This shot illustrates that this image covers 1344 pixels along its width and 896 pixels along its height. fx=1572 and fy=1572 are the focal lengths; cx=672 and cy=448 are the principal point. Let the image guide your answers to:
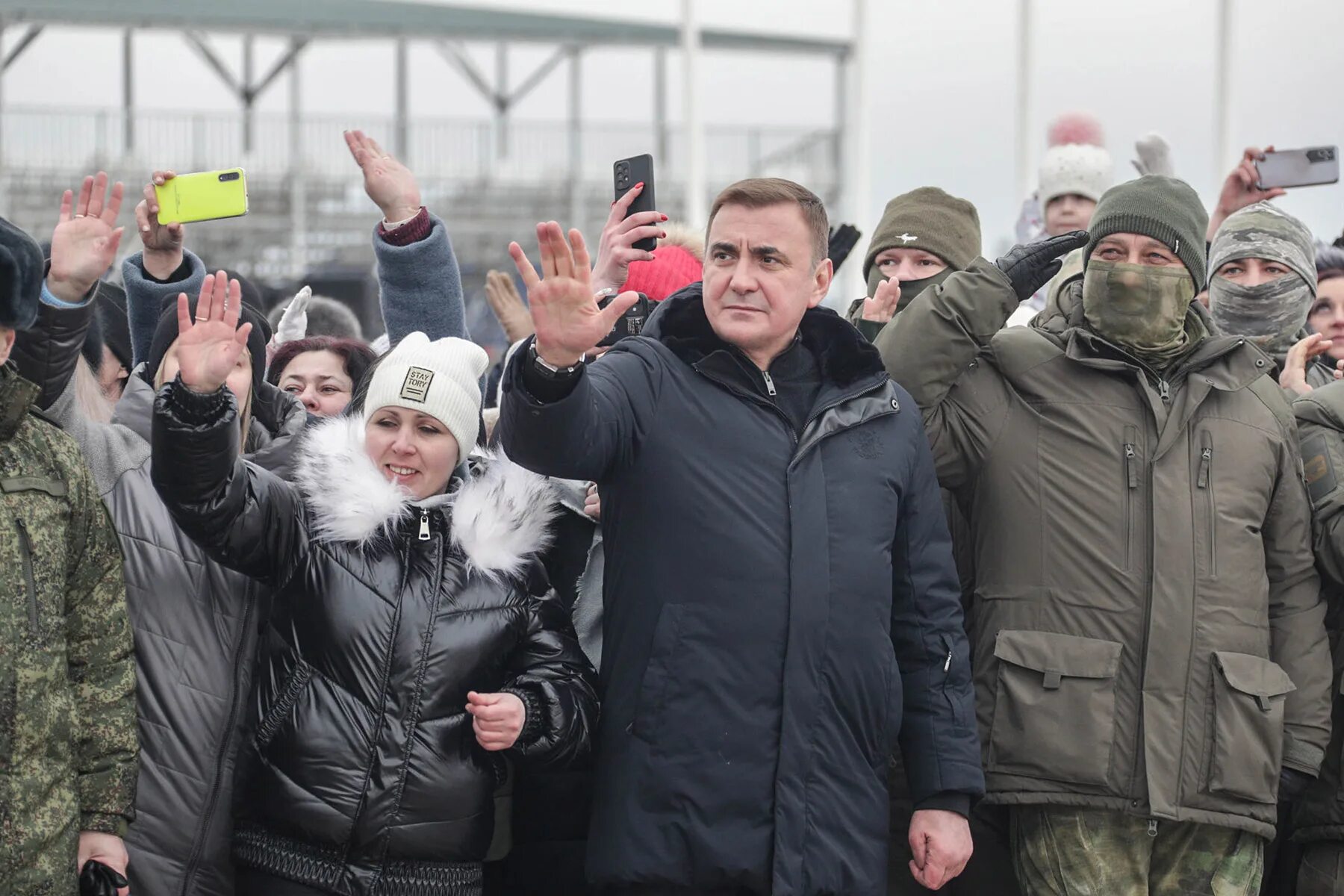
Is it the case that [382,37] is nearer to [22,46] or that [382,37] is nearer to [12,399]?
[22,46]

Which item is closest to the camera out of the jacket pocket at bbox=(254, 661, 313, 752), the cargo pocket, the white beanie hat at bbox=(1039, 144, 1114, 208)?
the jacket pocket at bbox=(254, 661, 313, 752)

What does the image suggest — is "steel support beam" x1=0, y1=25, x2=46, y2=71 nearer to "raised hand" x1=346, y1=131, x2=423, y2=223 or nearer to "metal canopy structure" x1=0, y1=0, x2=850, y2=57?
"metal canopy structure" x1=0, y1=0, x2=850, y2=57

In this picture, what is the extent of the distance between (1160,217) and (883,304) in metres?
0.73

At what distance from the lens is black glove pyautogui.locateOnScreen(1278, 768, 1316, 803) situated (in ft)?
12.3

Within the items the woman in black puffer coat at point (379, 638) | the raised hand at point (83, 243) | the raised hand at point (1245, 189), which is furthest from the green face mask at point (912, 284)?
the raised hand at point (83, 243)

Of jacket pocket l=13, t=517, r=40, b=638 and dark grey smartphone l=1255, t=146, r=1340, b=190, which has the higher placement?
dark grey smartphone l=1255, t=146, r=1340, b=190

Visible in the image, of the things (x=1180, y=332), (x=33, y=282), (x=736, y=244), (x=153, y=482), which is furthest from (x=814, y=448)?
(x=33, y=282)

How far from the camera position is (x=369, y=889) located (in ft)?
10.3

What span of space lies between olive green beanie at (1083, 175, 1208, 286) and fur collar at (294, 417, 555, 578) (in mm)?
1555

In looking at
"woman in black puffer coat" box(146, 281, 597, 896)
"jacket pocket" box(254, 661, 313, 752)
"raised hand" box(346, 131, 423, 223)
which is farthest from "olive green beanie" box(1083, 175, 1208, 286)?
"jacket pocket" box(254, 661, 313, 752)

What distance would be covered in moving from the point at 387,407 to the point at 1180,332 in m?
1.90

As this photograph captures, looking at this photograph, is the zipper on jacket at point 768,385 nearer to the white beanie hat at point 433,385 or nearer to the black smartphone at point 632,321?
the black smartphone at point 632,321

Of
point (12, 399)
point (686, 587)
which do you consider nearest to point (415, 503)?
point (686, 587)

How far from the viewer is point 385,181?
4270 millimetres
